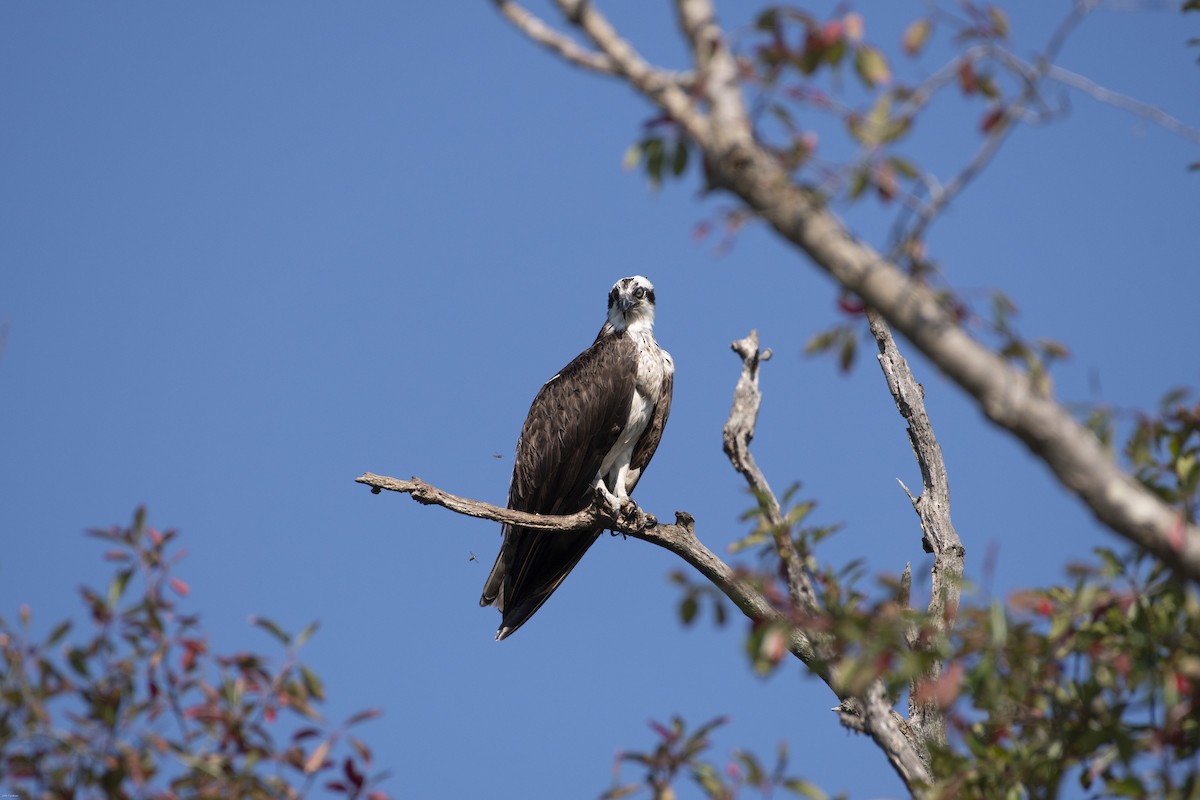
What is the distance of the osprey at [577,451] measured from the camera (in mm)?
8562

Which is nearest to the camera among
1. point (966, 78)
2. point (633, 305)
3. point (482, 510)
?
point (966, 78)

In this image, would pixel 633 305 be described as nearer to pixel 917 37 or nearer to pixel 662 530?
pixel 662 530

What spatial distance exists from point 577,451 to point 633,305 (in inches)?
57.8

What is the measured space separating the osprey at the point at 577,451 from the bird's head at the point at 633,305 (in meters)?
0.21

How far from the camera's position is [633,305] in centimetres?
931

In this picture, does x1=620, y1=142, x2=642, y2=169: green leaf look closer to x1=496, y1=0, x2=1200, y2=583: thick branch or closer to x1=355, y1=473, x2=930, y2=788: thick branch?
x1=496, y1=0, x2=1200, y2=583: thick branch

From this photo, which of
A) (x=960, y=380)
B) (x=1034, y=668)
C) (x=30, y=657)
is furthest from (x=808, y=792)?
(x=30, y=657)

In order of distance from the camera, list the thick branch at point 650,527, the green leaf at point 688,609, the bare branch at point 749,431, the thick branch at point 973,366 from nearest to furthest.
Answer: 1. the thick branch at point 973,366
2. the green leaf at point 688,609
3. the bare branch at point 749,431
4. the thick branch at point 650,527

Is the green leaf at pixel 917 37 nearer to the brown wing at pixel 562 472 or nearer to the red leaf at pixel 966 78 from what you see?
the red leaf at pixel 966 78

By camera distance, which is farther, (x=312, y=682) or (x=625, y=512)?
(x=625, y=512)

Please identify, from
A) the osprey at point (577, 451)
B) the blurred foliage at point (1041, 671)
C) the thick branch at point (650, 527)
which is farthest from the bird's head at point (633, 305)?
the blurred foliage at point (1041, 671)

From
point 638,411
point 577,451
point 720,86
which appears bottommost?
point 720,86

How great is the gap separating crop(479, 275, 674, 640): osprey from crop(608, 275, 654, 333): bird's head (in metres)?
0.21

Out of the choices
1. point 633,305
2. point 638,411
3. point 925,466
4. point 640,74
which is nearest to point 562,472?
point 638,411
